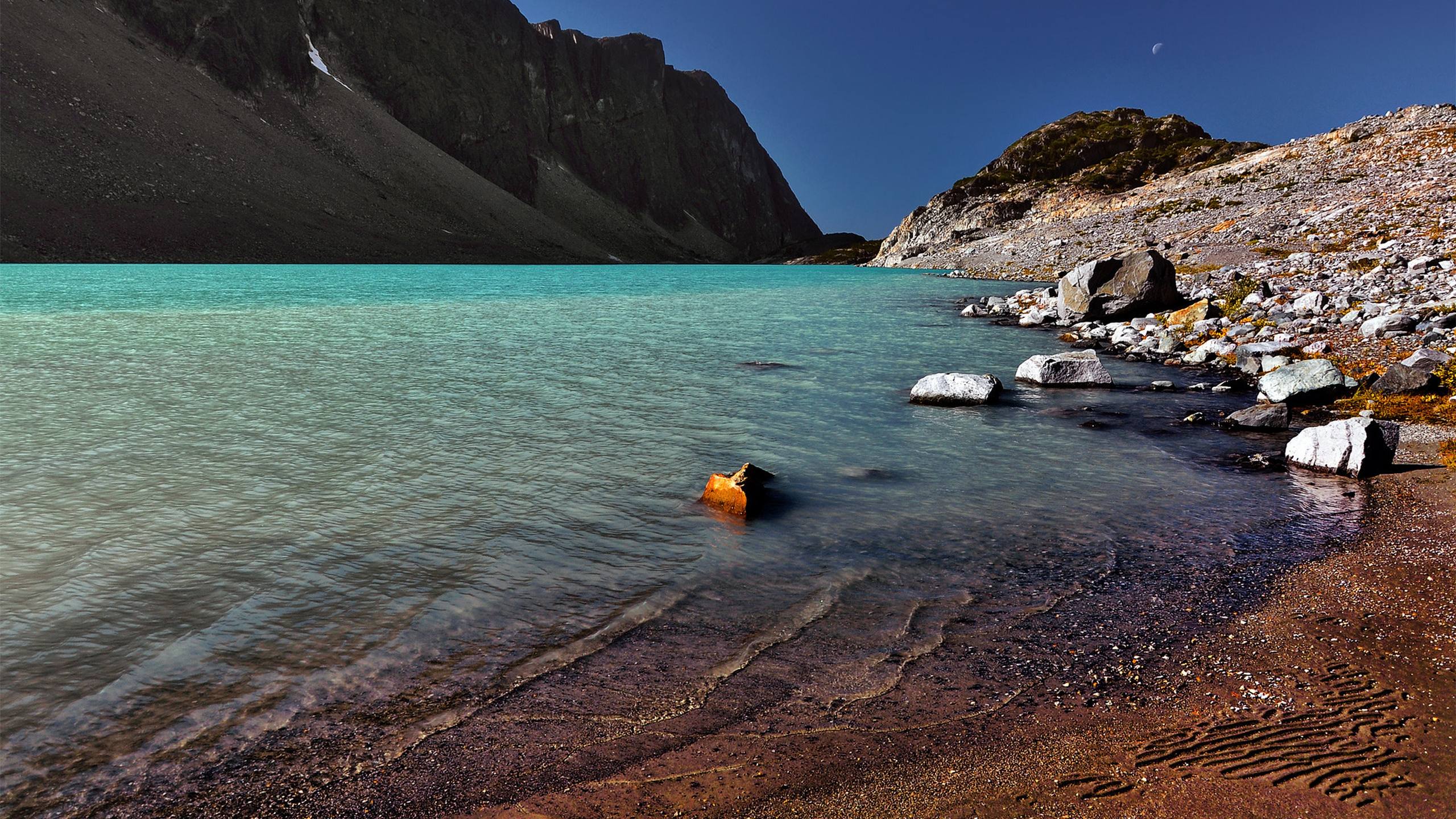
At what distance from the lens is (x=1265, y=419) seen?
13.6 m

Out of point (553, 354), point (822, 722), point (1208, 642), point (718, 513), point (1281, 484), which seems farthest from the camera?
point (553, 354)

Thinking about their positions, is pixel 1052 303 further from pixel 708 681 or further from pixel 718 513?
pixel 708 681

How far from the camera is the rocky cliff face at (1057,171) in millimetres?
118375

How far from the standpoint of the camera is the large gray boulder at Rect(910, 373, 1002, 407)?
637 inches

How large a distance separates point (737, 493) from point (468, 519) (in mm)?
3004

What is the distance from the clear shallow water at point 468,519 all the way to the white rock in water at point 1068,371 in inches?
28.3

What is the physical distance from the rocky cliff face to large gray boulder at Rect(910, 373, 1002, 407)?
10834cm

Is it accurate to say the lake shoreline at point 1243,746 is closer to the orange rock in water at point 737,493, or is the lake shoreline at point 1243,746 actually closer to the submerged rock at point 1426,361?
the orange rock in water at point 737,493

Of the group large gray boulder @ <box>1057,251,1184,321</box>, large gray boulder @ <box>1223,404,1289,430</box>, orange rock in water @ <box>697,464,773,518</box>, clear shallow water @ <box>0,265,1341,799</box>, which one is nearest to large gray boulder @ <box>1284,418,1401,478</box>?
clear shallow water @ <box>0,265,1341,799</box>

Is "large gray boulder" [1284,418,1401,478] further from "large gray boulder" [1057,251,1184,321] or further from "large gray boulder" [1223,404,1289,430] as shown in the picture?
"large gray boulder" [1057,251,1184,321]

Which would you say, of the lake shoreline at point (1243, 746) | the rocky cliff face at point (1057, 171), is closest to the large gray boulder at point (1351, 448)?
the lake shoreline at point (1243, 746)

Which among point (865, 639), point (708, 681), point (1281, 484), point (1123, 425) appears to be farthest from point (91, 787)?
point (1123, 425)

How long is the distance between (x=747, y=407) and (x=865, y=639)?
10.00 m

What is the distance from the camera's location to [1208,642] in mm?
5969
